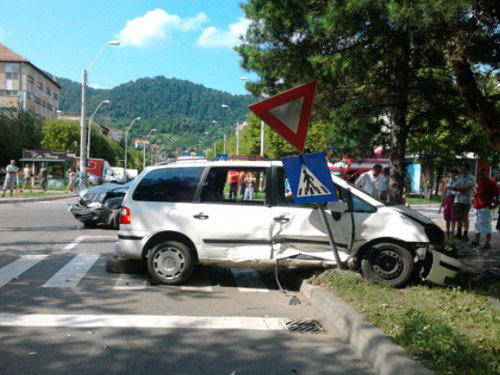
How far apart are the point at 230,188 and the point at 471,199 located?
714 centimetres

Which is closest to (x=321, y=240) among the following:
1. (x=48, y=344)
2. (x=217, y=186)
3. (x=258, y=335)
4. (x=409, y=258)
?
(x=409, y=258)

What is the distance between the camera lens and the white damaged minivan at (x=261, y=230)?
6.78m

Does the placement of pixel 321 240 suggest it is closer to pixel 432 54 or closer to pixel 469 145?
pixel 432 54

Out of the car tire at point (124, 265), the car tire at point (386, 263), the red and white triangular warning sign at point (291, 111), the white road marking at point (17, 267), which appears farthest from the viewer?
the car tire at point (124, 265)

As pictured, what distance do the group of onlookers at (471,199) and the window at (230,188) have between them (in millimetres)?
5671

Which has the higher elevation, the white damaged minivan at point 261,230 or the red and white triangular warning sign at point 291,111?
the red and white triangular warning sign at point 291,111

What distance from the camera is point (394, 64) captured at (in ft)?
29.1

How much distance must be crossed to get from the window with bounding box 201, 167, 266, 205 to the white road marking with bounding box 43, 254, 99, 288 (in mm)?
2203

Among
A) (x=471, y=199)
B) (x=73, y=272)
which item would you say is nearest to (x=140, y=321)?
(x=73, y=272)

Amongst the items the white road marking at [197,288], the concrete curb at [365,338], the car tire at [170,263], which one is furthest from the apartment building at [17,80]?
the concrete curb at [365,338]

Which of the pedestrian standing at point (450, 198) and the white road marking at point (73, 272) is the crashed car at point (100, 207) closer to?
the white road marking at point (73, 272)

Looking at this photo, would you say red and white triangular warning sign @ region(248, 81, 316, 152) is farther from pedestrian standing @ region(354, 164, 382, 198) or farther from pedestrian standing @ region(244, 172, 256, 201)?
pedestrian standing @ region(354, 164, 382, 198)

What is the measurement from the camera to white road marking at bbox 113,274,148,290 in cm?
688

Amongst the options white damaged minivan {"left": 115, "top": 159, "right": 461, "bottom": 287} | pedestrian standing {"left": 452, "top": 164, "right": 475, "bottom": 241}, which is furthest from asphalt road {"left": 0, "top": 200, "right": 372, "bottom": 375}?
pedestrian standing {"left": 452, "top": 164, "right": 475, "bottom": 241}
